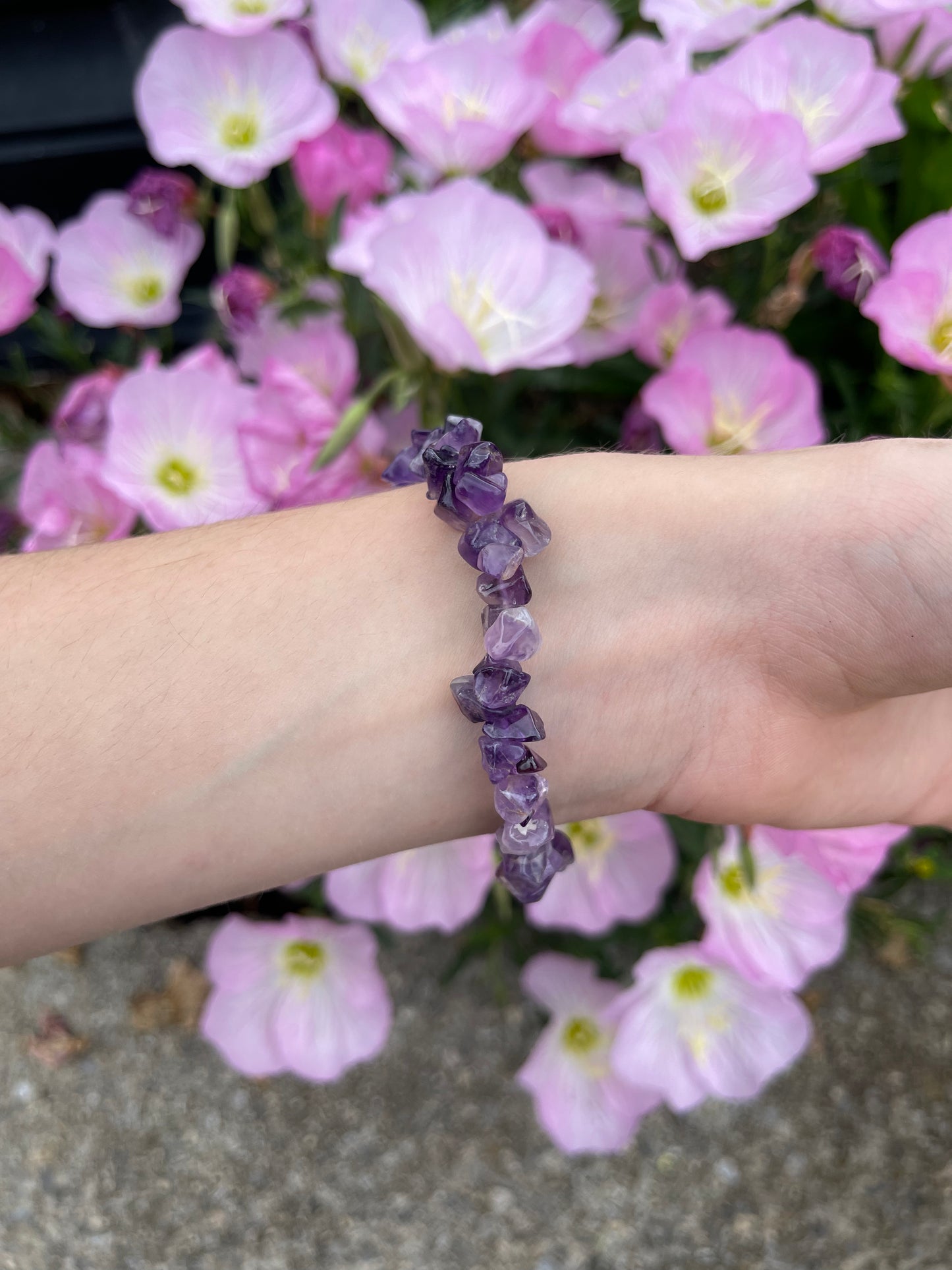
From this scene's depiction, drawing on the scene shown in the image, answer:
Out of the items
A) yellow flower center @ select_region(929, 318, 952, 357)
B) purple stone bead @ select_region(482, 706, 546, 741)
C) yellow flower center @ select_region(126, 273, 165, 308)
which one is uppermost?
yellow flower center @ select_region(929, 318, 952, 357)

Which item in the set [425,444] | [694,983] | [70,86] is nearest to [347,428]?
[425,444]

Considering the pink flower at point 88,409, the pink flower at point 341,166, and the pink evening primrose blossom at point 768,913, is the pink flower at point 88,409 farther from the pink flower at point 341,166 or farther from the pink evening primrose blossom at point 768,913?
the pink evening primrose blossom at point 768,913

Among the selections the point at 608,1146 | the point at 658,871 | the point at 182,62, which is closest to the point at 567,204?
the point at 182,62

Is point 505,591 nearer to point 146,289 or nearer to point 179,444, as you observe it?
point 179,444

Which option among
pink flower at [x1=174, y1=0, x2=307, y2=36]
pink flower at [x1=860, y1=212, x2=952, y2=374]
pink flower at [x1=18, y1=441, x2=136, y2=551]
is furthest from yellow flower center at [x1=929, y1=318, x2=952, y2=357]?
pink flower at [x1=18, y1=441, x2=136, y2=551]

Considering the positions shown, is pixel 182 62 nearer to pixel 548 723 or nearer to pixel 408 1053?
pixel 548 723

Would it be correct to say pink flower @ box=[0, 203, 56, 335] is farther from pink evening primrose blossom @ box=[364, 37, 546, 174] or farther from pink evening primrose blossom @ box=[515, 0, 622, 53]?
pink evening primrose blossom @ box=[515, 0, 622, 53]
